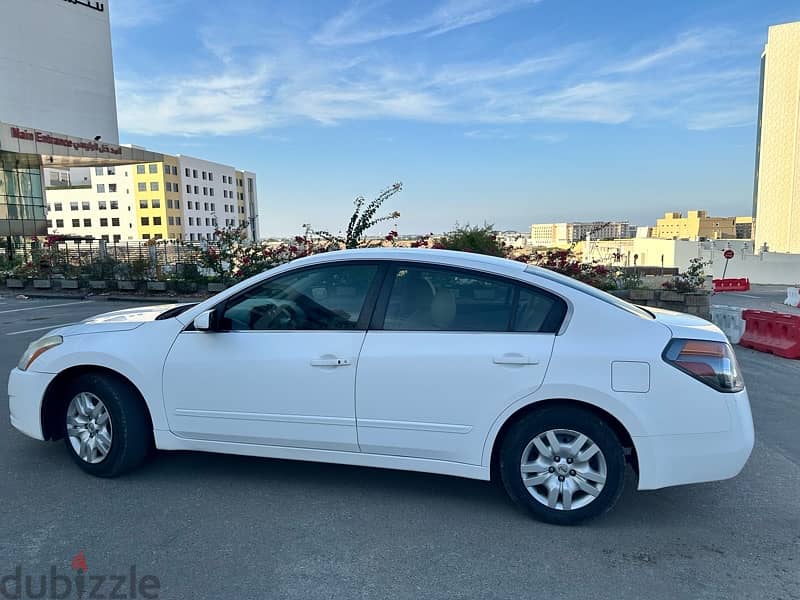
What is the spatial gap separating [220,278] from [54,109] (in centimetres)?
3140

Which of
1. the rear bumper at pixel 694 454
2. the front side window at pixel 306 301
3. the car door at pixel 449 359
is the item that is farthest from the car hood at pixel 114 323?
the rear bumper at pixel 694 454

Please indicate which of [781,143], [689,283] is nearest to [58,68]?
[689,283]

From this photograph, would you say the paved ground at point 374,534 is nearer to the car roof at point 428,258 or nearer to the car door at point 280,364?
the car door at point 280,364

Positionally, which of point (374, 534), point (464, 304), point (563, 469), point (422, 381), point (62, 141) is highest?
point (62, 141)

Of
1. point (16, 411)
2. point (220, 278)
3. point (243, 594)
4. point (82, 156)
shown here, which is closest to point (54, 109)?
point (82, 156)

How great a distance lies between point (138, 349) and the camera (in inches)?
151

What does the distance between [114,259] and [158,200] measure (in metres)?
75.5

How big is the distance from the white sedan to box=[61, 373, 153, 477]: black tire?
0.5 inches

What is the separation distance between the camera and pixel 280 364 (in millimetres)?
3564

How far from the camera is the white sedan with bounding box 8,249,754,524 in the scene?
3164 mm

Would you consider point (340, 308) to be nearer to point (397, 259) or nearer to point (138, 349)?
point (397, 259)

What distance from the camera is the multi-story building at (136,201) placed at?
8638cm

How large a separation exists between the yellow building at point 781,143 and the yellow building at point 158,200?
7925 centimetres

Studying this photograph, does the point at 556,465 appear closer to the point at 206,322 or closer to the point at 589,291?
the point at 589,291
